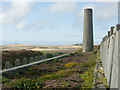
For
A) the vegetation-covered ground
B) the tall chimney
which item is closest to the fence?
the vegetation-covered ground

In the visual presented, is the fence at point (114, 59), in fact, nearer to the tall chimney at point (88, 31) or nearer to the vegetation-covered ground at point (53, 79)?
the vegetation-covered ground at point (53, 79)

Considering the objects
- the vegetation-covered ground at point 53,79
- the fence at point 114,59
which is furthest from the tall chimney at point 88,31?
the fence at point 114,59

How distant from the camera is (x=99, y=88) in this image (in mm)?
6754

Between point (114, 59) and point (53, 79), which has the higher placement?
point (114, 59)

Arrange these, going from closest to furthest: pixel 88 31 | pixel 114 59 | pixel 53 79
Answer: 1. pixel 114 59
2. pixel 53 79
3. pixel 88 31

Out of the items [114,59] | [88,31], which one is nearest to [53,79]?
[114,59]

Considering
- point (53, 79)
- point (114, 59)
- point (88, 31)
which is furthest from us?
point (88, 31)

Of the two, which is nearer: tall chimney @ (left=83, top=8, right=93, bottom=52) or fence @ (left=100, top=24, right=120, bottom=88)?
fence @ (left=100, top=24, right=120, bottom=88)

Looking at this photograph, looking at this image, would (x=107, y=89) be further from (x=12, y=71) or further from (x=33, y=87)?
(x=12, y=71)

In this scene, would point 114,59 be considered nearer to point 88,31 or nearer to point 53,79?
point 53,79

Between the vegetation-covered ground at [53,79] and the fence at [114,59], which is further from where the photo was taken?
the vegetation-covered ground at [53,79]

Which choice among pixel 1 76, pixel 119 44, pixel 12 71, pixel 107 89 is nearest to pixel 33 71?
pixel 12 71

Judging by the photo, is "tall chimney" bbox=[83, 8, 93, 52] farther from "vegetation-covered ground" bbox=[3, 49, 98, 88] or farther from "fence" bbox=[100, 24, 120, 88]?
"fence" bbox=[100, 24, 120, 88]

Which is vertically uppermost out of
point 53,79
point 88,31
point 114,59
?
point 88,31
